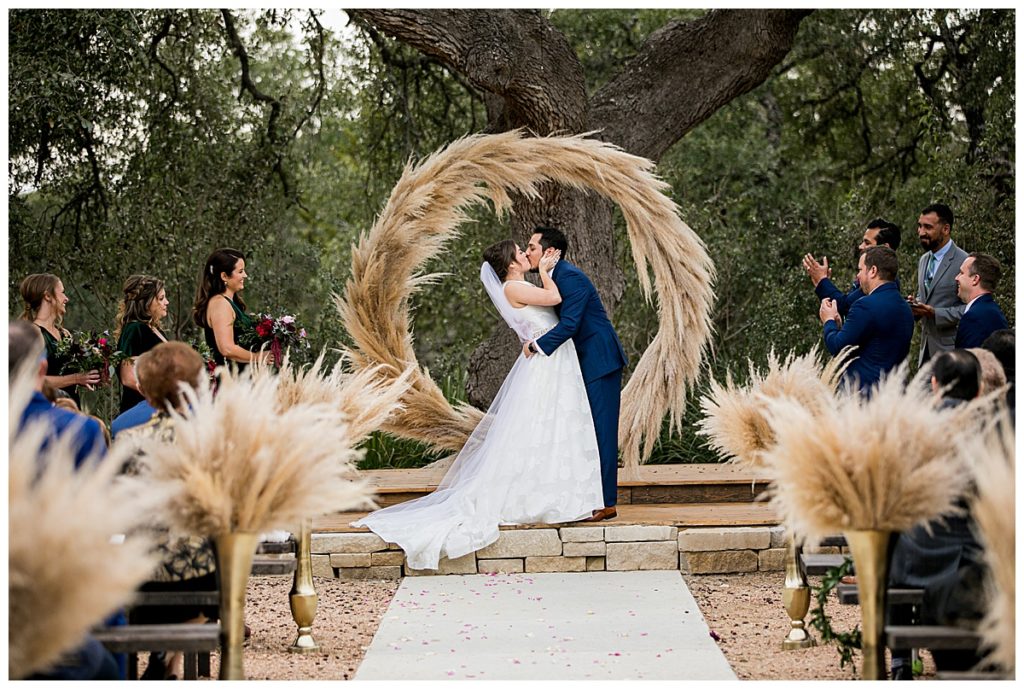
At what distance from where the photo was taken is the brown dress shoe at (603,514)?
6.70 metres

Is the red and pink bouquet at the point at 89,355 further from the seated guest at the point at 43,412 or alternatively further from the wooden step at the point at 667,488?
the seated guest at the point at 43,412

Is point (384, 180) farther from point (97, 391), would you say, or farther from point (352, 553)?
point (352, 553)

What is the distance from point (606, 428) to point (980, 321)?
2105 millimetres

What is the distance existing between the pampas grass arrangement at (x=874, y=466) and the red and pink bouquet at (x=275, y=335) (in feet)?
12.7

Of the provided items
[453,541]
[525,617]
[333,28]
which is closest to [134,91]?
[333,28]

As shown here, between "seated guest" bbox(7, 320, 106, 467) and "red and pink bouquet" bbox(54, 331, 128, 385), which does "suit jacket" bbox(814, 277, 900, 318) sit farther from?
"seated guest" bbox(7, 320, 106, 467)

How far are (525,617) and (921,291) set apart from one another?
3223mm

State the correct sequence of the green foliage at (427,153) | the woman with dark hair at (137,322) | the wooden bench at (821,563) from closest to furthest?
the wooden bench at (821,563) → the woman with dark hair at (137,322) → the green foliage at (427,153)

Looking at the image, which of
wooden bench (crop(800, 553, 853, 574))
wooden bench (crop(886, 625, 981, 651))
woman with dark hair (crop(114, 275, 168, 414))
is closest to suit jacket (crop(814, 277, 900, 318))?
wooden bench (crop(800, 553, 853, 574))

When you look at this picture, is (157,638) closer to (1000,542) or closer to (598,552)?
(1000,542)

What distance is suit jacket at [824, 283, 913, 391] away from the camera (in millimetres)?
5820

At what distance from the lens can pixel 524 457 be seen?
6672mm

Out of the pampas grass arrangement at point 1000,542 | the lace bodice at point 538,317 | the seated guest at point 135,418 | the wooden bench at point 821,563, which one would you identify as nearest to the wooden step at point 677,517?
the lace bodice at point 538,317

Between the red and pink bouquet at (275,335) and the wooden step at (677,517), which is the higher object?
the red and pink bouquet at (275,335)
